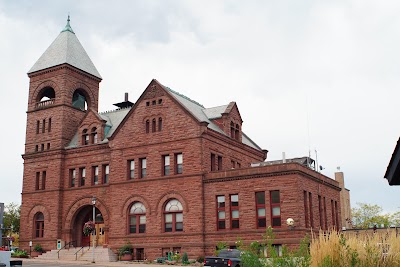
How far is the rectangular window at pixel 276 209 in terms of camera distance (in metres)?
38.3

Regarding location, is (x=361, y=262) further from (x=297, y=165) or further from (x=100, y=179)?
(x=100, y=179)

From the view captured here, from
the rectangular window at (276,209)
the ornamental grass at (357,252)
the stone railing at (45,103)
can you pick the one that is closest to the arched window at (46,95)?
Result: the stone railing at (45,103)

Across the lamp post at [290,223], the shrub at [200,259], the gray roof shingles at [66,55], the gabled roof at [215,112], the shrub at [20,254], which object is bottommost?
Answer: the shrub at [200,259]

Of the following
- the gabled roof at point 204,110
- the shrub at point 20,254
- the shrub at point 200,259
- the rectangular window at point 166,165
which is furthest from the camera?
the shrub at point 20,254

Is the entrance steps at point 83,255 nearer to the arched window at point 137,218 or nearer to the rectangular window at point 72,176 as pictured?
the arched window at point 137,218

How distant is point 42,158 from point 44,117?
15.0 ft

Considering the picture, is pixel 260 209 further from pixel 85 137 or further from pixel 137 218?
pixel 85 137

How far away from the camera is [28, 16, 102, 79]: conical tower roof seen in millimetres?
54156

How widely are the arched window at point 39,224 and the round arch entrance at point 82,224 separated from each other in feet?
12.5

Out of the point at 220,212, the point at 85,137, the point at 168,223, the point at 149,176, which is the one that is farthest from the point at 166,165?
the point at 85,137

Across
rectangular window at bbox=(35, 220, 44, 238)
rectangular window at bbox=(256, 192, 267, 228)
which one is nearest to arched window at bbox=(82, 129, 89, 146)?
rectangular window at bbox=(35, 220, 44, 238)

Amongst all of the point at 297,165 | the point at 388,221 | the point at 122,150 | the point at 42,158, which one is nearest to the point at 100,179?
the point at 122,150

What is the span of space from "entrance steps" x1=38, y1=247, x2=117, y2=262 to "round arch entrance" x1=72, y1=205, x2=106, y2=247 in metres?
2.27

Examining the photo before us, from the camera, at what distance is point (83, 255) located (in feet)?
146
